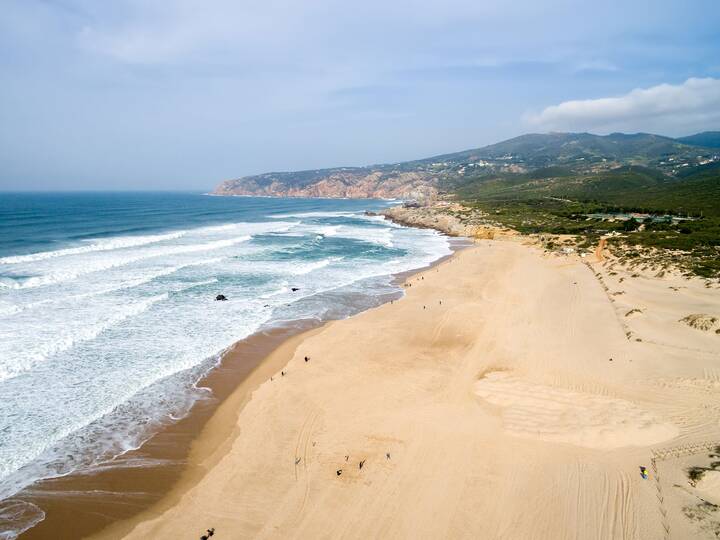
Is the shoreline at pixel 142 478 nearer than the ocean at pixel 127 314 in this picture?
Yes

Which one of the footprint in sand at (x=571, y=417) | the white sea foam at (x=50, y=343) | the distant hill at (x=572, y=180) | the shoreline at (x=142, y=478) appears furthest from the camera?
the distant hill at (x=572, y=180)

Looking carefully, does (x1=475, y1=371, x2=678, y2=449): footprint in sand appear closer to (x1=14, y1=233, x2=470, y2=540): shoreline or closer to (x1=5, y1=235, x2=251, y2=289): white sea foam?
(x1=14, y1=233, x2=470, y2=540): shoreline

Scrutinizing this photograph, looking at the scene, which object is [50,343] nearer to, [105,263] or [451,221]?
[105,263]

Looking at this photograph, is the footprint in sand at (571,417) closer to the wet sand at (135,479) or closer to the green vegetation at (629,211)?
the wet sand at (135,479)

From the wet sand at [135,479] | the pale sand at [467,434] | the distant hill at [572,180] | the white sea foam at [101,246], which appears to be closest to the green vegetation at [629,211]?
the distant hill at [572,180]

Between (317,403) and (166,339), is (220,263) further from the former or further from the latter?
(317,403)

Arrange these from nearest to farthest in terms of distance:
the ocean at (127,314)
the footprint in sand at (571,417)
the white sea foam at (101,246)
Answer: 1. the footprint in sand at (571,417)
2. the ocean at (127,314)
3. the white sea foam at (101,246)
